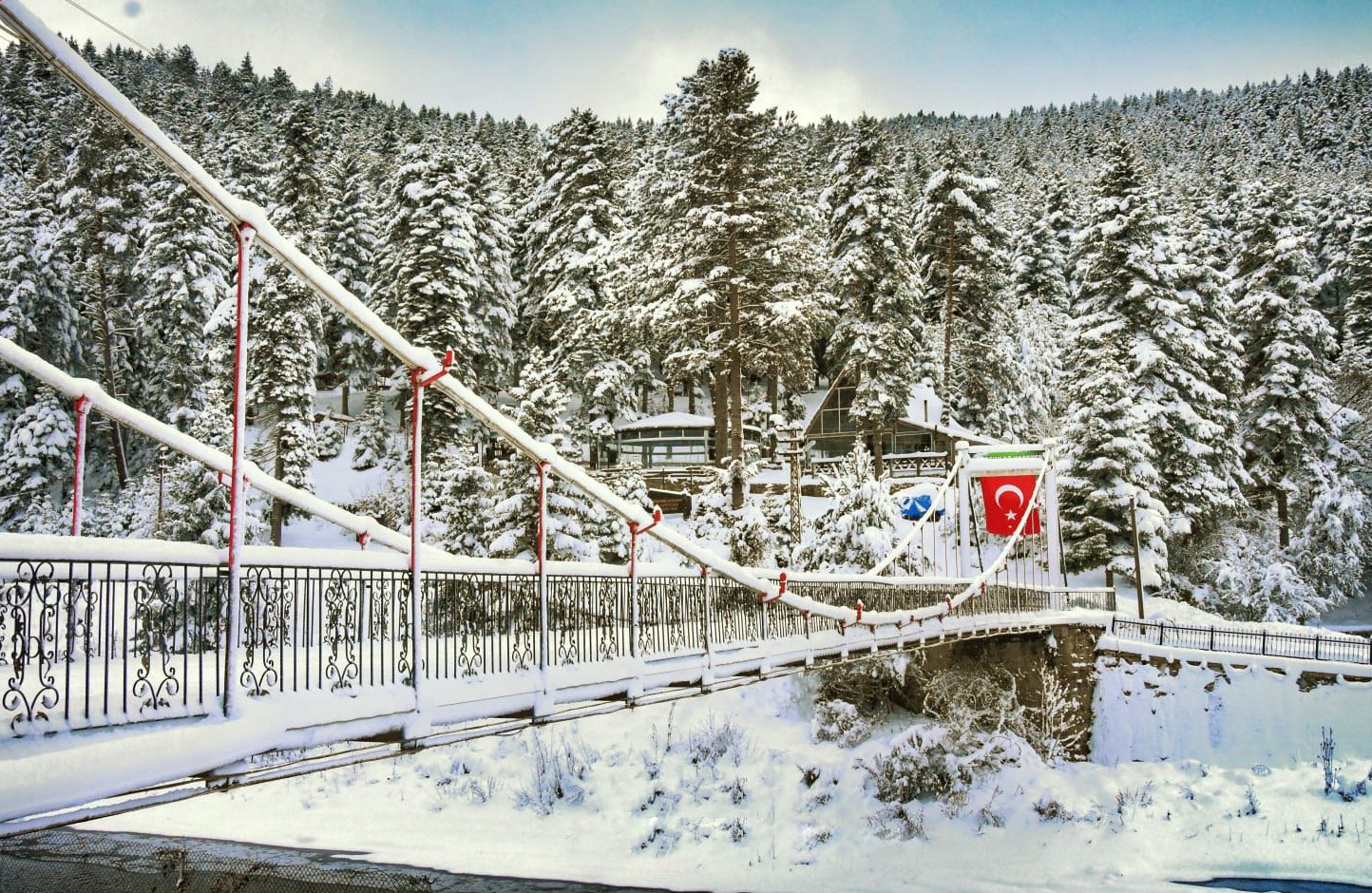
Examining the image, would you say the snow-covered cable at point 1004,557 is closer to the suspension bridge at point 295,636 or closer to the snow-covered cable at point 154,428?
the suspension bridge at point 295,636

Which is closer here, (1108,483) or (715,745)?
(715,745)

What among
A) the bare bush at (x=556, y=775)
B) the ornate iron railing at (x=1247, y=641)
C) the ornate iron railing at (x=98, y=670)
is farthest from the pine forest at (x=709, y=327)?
the ornate iron railing at (x=98, y=670)

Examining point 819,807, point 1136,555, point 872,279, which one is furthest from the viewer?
point 872,279

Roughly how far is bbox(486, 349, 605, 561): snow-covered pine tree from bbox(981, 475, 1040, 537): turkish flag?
1144 cm

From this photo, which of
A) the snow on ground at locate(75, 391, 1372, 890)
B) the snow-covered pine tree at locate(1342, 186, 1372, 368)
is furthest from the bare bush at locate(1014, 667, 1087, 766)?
the snow-covered pine tree at locate(1342, 186, 1372, 368)

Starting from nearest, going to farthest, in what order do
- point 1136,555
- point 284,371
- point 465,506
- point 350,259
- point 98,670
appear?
point 98,670, point 465,506, point 1136,555, point 284,371, point 350,259

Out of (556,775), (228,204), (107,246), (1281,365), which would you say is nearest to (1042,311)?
(1281,365)

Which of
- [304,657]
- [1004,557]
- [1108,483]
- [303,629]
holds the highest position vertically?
[1108,483]

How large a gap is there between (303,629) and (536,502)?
11.8 metres

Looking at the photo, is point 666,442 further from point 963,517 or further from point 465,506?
point 465,506

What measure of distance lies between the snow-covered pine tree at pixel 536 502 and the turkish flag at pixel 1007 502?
1144 centimetres

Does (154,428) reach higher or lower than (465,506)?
higher

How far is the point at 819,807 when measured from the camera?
51.6ft

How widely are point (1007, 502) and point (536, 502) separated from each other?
1302 cm
